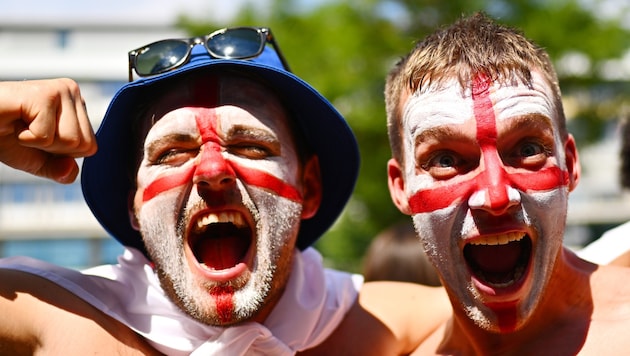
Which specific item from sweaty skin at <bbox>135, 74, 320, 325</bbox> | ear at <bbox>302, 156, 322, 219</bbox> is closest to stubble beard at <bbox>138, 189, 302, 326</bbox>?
sweaty skin at <bbox>135, 74, 320, 325</bbox>

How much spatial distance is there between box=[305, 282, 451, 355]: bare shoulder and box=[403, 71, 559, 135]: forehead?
1.00 meters

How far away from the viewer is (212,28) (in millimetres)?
20469

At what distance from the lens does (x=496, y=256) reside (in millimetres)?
2932

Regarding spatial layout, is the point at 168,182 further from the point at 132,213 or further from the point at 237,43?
the point at 237,43

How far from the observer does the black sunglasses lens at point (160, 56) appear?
323cm

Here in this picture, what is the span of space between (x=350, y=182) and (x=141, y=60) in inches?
42.0

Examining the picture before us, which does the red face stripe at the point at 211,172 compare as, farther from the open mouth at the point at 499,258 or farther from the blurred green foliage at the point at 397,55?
the blurred green foliage at the point at 397,55

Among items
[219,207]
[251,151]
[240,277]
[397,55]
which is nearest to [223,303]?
[240,277]

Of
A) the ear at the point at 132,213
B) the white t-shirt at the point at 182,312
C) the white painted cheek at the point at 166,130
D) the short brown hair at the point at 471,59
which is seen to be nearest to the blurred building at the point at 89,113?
the ear at the point at 132,213

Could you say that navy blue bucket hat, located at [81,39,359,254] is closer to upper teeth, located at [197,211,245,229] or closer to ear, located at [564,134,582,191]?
upper teeth, located at [197,211,245,229]

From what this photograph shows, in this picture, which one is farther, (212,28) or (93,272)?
(212,28)

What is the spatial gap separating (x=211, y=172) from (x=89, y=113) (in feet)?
134

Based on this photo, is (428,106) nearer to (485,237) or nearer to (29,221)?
(485,237)

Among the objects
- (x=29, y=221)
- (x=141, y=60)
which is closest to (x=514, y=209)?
(x=141, y=60)
